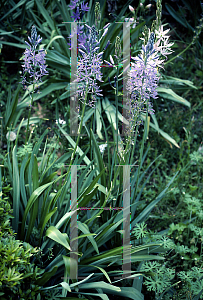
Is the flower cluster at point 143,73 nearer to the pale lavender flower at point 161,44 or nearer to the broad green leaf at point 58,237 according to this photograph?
the pale lavender flower at point 161,44

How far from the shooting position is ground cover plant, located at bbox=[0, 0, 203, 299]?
1359 mm

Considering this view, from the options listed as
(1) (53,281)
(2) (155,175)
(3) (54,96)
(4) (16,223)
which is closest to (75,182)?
(4) (16,223)

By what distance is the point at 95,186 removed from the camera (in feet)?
5.41

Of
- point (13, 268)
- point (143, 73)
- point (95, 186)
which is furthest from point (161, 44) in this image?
point (13, 268)

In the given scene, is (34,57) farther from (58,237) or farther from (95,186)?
(58,237)

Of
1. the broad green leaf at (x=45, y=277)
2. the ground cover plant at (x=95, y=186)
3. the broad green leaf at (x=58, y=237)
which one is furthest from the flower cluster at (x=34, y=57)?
the broad green leaf at (x=45, y=277)

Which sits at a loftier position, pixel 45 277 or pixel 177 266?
pixel 45 277

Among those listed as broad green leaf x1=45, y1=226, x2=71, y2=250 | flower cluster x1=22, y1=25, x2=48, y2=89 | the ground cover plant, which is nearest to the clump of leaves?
the ground cover plant

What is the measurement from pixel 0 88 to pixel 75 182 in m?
1.81

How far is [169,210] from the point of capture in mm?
2355

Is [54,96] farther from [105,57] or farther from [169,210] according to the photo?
[169,210]

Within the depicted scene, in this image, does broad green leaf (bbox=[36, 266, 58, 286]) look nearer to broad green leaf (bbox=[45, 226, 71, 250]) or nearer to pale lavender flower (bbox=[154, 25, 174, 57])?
broad green leaf (bbox=[45, 226, 71, 250])

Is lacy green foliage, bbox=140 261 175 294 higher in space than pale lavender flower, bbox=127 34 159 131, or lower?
lower

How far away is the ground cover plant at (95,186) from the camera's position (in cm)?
136
